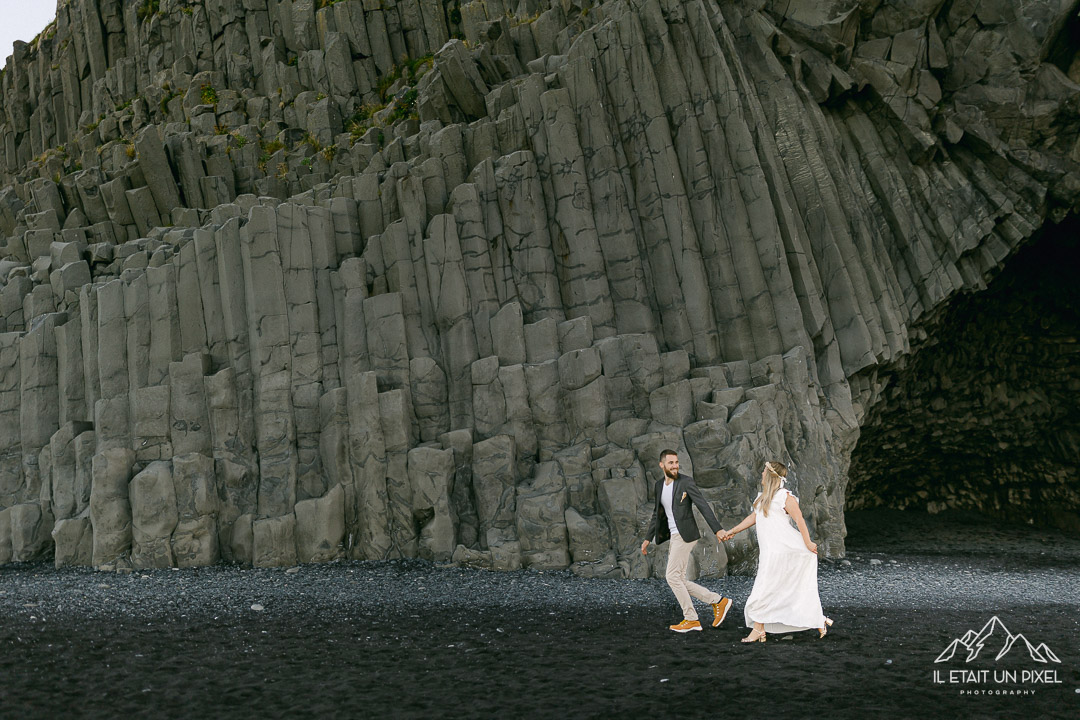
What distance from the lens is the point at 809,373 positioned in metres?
17.7

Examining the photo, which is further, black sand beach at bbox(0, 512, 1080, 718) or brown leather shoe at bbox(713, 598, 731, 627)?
brown leather shoe at bbox(713, 598, 731, 627)

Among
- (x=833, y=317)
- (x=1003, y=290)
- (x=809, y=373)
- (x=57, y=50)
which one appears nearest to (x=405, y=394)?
(x=809, y=373)

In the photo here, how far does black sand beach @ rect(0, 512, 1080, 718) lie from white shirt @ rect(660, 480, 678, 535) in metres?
1.23

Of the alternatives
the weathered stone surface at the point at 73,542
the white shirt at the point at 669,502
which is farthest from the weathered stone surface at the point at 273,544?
the white shirt at the point at 669,502

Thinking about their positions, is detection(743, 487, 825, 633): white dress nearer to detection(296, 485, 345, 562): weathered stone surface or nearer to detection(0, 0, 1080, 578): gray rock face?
detection(0, 0, 1080, 578): gray rock face

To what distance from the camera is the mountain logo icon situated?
351 inches

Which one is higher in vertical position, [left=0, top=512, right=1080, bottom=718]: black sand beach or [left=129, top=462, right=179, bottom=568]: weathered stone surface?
[left=129, top=462, right=179, bottom=568]: weathered stone surface

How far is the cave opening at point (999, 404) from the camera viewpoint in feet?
78.5

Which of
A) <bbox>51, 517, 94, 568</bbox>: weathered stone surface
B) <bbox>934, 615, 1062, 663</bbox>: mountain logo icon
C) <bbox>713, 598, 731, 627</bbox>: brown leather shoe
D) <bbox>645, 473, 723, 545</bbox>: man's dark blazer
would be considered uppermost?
<bbox>51, 517, 94, 568</bbox>: weathered stone surface

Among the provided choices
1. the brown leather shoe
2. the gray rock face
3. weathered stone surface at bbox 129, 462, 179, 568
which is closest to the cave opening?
the gray rock face

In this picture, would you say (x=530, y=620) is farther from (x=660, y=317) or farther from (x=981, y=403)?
(x=981, y=403)

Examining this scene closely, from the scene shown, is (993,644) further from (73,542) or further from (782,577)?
(73,542)

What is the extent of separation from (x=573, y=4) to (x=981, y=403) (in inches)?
659

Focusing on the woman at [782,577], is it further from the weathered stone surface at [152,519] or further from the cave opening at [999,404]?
the cave opening at [999,404]
